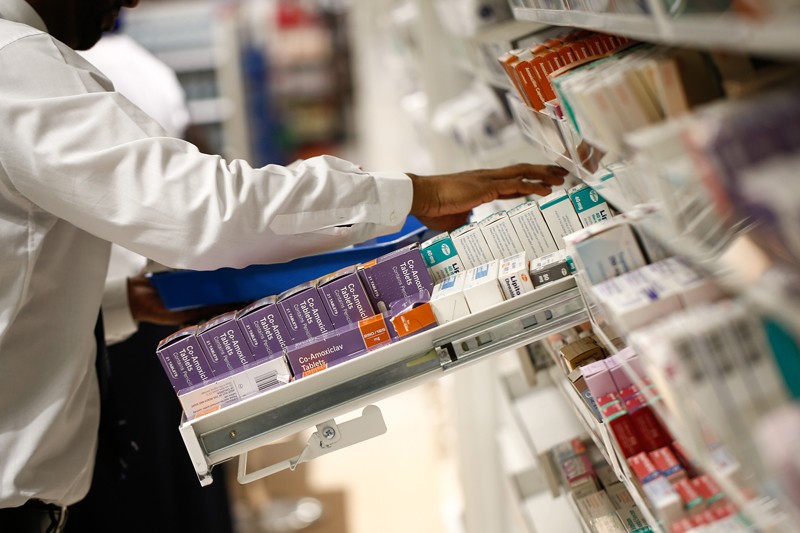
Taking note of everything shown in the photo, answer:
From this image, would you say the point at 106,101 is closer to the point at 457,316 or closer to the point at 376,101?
the point at 457,316

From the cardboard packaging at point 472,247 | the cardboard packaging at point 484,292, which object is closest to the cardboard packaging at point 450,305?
the cardboard packaging at point 484,292

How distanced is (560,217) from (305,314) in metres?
0.52

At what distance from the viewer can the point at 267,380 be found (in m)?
1.55

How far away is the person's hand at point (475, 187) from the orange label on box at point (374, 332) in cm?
30

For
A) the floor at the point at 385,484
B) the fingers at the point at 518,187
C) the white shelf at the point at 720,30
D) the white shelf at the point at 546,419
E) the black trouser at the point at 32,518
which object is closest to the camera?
the white shelf at the point at 720,30

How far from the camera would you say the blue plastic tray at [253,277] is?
1.73 metres

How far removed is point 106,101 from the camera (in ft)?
5.08

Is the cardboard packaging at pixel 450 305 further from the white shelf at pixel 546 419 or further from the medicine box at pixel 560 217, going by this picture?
the white shelf at pixel 546 419

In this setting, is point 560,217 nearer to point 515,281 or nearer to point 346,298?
point 515,281

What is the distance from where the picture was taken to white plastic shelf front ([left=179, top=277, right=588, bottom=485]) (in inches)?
55.9

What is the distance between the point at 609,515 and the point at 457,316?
0.54 m

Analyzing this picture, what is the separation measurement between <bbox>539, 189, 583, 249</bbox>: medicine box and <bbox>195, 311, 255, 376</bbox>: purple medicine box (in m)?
0.63

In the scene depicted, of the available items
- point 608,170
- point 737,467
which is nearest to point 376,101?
point 608,170

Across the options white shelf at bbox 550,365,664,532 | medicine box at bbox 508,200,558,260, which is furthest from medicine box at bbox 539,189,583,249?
white shelf at bbox 550,365,664,532
